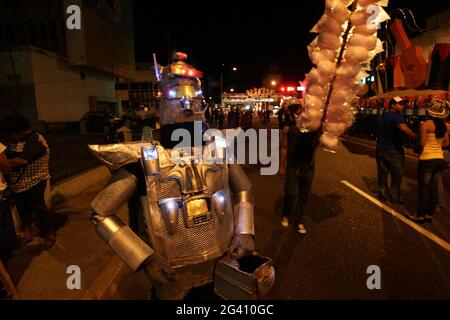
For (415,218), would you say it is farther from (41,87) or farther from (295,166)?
(41,87)

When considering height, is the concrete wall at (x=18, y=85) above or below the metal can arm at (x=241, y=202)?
above

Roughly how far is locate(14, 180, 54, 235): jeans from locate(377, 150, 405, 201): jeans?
607cm

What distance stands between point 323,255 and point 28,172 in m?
4.09

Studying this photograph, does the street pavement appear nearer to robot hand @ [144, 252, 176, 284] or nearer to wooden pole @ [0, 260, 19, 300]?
wooden pole @ [0, 260, 19, 300]

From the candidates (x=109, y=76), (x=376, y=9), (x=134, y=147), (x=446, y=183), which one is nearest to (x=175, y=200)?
(x=134, y=147)

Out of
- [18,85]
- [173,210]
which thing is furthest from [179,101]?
[18,85]

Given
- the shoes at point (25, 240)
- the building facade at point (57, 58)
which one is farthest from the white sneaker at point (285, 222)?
the building facade at point (57, 58)

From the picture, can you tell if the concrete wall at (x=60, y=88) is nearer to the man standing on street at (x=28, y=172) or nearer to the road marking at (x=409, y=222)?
the man standing on street at (x=28, y=172)

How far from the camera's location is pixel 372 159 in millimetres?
11484

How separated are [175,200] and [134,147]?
1.71 ft

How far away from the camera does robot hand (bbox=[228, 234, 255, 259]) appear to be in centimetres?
239

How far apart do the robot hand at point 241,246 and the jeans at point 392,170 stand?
478 centimetres

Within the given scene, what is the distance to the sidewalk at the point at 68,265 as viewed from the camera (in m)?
3.24
